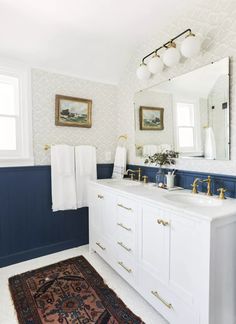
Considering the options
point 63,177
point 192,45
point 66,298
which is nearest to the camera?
point 192,45

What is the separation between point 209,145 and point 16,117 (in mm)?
2040

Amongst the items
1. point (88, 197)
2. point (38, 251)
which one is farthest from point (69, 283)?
point (88, 197)

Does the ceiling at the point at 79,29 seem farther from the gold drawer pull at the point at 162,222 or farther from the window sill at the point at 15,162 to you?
the gold drawer pull at the point at 162,222

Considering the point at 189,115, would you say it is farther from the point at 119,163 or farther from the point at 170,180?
the point at 119,163

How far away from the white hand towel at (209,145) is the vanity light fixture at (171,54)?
0.65m

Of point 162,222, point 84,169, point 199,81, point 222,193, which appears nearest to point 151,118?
point 199,81

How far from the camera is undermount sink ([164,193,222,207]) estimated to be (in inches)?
61.2

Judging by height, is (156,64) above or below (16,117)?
above

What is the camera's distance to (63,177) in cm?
250

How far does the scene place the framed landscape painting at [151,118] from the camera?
2.24 meters

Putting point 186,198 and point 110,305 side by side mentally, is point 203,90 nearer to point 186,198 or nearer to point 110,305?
point 186,198

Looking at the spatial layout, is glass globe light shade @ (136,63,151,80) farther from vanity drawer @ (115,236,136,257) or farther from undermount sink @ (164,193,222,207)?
vanity drawer @ (115,236,136,257)

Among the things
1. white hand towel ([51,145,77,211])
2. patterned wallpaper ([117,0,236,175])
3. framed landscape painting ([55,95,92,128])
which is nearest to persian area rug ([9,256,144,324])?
white hand towel ([51,145,77,211])

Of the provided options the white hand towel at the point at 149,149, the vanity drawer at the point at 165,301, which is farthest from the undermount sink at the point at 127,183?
the vanity drawer at the point at 165,301
